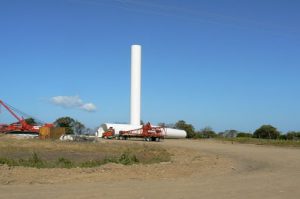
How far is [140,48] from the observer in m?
92.9

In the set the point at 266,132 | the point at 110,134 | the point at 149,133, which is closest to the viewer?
the point at 149,133

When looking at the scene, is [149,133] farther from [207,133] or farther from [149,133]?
[207,133]

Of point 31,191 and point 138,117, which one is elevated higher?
point 138,117

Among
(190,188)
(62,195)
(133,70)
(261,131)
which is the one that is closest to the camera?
(62,195)

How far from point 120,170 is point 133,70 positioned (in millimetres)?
71972

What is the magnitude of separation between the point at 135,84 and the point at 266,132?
103 ft

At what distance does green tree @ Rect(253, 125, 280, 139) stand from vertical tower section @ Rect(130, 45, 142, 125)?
93.9 ft

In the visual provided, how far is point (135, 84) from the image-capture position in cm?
9250

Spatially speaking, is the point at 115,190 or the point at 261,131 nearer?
the point at 115,190

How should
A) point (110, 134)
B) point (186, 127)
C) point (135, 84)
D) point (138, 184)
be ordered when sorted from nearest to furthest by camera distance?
point (138, 184) < point (110, 134) < point (135, 84) < point (186, 127)

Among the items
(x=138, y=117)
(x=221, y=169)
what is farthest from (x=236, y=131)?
(x=221, y=169)

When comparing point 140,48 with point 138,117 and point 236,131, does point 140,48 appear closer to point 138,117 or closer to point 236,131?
point 138,117

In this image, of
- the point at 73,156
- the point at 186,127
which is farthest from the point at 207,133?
the point at 73,156

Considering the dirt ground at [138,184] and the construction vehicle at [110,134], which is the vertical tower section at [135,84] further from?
the dirt ground at [138,184]
